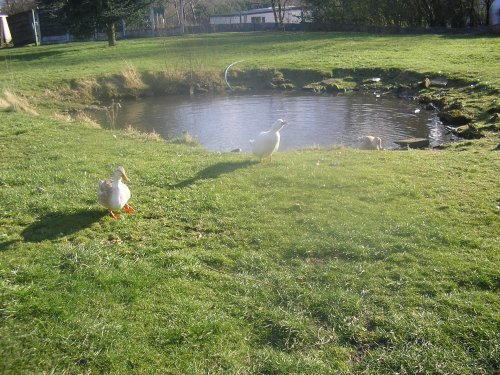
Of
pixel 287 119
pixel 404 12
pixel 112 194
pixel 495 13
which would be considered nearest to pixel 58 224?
pixel 112 194

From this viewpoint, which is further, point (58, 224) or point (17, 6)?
point (17, 6)

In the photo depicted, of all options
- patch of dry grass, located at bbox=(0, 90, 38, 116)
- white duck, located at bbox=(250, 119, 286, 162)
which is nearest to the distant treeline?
patch of dry grass, located at bbox=(0, 90, 38, 116)

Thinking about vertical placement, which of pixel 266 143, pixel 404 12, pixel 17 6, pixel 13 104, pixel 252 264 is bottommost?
pixel 252 264

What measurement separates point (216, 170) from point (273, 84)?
15.5 meters

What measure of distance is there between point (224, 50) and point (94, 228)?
88.7 feet

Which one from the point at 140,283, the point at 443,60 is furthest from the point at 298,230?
the point at 443,60

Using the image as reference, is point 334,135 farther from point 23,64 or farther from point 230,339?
point 23,64

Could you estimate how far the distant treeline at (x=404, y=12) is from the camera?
124ft

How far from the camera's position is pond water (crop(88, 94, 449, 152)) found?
15.3 meters

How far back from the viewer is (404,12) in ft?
135

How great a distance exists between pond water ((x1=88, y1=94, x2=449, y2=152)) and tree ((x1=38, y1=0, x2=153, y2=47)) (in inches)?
464

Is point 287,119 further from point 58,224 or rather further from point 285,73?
point 58,224

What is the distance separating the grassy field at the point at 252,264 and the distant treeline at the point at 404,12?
3163 cm

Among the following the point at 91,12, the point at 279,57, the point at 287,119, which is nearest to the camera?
the point at 287,119
